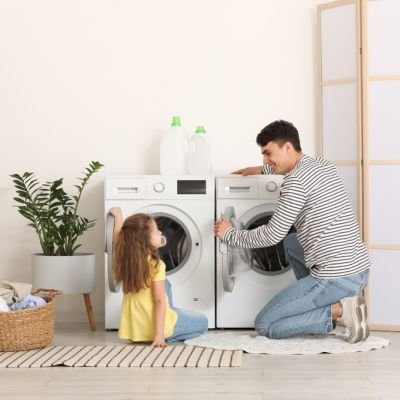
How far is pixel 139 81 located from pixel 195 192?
0.91 m

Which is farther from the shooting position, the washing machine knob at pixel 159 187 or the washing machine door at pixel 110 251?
the washing machine knob at pixel 159 187

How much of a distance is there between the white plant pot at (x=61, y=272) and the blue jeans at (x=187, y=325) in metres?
0.59

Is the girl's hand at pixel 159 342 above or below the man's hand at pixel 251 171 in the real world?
below

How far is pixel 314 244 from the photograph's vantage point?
12.8ft

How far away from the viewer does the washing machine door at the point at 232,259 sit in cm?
422

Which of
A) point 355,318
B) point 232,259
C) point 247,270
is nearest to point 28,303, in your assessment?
point 232,259

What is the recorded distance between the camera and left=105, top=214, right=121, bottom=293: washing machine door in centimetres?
400

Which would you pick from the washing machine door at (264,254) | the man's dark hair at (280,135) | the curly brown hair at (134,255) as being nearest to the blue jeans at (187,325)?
the curly brown hair at (134,255)

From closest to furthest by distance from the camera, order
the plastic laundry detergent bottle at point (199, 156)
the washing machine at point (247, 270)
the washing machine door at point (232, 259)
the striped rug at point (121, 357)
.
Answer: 1. the striped rug at point (121, 357)
2. the washing machine door at point (232, 259)
3. the washing machine at point (247, 270)
4. the plastic laundry detergent bottle at point (199, 156)

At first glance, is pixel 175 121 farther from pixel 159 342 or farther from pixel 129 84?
pixel 159 342

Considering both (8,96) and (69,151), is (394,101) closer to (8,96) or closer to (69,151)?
(69,151)

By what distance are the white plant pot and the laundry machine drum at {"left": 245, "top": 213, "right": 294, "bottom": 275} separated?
91cm

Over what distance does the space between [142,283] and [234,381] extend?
36.7 inches

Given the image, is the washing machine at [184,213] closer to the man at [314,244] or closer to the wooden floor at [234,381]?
the man at [314,244]
